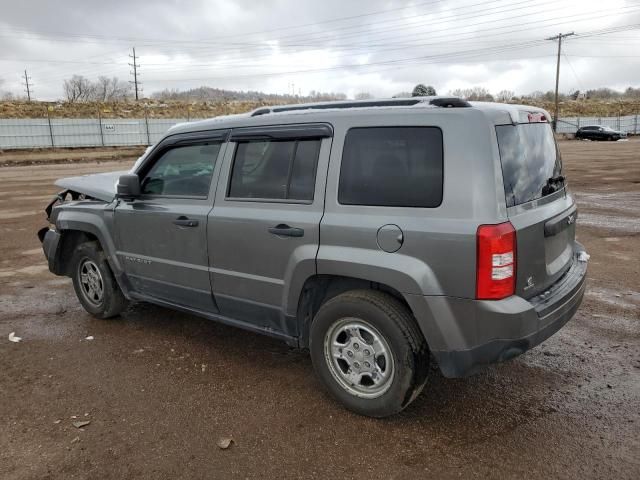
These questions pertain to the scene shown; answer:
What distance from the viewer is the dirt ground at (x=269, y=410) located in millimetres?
2893

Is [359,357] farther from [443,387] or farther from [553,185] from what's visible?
[553,185]

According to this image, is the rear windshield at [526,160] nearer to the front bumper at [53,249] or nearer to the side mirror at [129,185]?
the side mirror at [129,185]

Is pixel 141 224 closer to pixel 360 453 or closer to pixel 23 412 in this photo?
pixel 23 412

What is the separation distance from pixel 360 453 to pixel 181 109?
60.8 m

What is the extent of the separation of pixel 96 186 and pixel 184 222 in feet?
5.27

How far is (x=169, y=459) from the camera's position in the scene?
297 centimetres

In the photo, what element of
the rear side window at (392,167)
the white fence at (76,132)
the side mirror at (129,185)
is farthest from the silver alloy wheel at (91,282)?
the white fence at (76,132)

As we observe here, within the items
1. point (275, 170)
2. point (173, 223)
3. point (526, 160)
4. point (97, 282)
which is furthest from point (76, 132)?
point (526, 160)

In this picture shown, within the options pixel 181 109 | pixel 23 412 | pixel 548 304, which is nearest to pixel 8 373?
pixel 23 412

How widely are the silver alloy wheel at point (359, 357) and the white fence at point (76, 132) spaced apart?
115ft

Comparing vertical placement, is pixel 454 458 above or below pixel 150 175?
below

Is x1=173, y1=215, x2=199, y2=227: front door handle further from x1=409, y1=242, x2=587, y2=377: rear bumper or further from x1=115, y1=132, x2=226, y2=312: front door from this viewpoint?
x1=409, y1=242, x2=587, y2=377: rear bumper

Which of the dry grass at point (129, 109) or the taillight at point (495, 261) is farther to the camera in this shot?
the dry grass at point (129, 109)

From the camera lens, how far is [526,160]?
3131 millimetres
